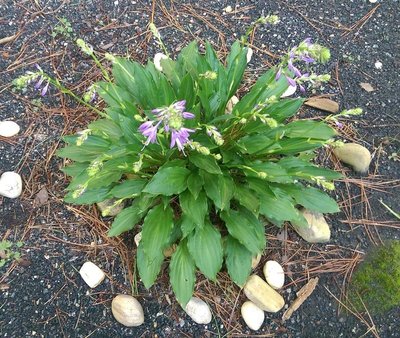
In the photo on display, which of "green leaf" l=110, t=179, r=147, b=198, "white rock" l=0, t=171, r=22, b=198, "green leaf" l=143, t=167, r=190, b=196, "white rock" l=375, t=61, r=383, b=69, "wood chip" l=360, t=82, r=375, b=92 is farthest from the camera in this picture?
"white rock" l=375, t=61, r=383, b=69

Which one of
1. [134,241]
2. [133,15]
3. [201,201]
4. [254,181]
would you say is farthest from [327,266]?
[133,15]

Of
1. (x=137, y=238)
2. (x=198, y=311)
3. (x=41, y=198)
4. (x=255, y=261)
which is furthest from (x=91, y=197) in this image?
(x=255, y=261)

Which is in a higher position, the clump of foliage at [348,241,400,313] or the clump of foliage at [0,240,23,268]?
the clump of foliage at [0,240,23,268]

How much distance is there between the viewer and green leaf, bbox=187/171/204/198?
2609mm

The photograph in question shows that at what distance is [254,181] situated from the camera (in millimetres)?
2727

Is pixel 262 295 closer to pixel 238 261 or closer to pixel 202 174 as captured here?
pixel 238 261

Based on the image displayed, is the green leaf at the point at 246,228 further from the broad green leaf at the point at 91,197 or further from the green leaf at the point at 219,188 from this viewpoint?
the broad green leaf at the point at 91,197

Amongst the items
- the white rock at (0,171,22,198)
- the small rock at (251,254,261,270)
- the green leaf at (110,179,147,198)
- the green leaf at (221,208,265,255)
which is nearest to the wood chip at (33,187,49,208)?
the white rock at (0,171,22,198)

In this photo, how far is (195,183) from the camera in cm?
266

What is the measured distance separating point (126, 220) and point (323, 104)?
1738 mm

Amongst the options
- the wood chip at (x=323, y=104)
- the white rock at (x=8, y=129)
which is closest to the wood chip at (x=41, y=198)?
the white rock at (x=8, y=129)

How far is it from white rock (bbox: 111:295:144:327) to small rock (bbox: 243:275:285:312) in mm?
649

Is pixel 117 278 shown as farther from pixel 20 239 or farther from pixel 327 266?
pixel 327 266

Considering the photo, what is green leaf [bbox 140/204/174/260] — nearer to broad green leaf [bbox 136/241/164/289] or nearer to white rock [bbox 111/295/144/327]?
broad green leaf [bbox 136/241/164/289]
